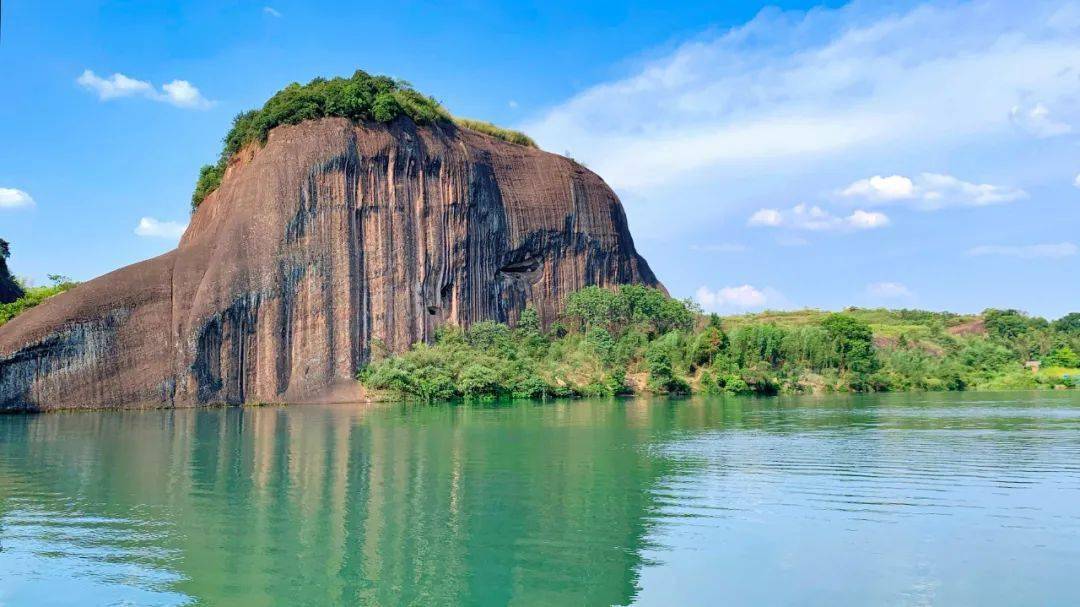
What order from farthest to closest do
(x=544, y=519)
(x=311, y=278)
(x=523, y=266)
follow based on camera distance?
(x=523, y=266) → (x=311, y=278) → (x=544, y=519)

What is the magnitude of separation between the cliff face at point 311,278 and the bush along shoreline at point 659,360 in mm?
2961

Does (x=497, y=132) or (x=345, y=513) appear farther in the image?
(x=497, y=132)

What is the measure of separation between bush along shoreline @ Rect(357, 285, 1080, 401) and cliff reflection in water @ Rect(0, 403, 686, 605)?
21.0 metres

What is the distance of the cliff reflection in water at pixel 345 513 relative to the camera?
970 cm

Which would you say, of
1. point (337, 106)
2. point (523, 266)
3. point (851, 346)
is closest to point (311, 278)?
point (337, 106)

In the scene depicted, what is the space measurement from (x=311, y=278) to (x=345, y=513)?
→ 3625 centimetres

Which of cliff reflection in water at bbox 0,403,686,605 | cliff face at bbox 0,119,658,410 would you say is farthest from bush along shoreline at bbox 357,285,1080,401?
cliff reflection in water at bbox 0,403,686,605

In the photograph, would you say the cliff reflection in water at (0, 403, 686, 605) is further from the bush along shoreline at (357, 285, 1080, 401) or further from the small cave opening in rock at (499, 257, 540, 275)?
the small cave opening in rock at (499, 257, 540, 275)

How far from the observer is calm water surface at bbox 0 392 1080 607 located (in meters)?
9.54

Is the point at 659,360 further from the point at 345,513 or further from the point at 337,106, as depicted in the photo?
the point at 345,513

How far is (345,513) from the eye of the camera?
13.3 meters

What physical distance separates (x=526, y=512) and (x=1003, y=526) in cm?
680

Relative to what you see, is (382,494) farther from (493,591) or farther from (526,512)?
(493,591)

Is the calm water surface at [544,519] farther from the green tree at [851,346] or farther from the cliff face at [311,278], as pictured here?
the green tree at [851,346]
